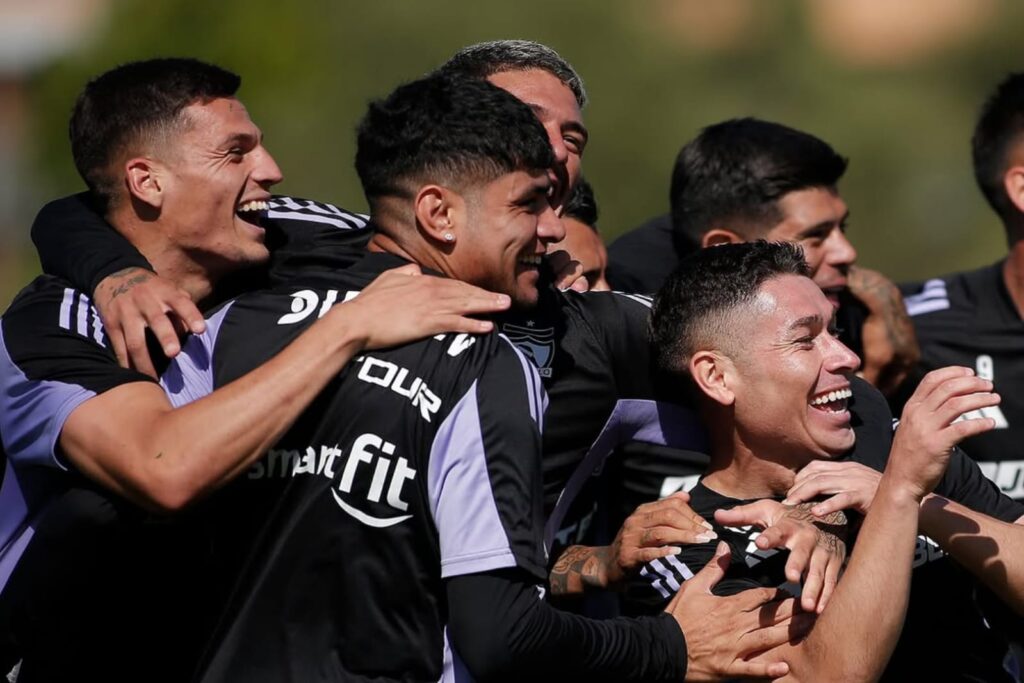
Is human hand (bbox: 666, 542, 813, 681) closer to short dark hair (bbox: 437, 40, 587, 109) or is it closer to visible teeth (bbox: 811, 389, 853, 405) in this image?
visible teeth (bbox: 811, 389, 853, 405)

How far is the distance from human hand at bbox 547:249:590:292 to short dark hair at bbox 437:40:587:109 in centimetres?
61

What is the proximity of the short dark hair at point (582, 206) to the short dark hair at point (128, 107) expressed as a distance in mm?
1299

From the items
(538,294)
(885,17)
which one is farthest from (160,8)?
(538,294)

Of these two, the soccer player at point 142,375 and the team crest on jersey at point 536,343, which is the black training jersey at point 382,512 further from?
the team crest on jersey at point 536,343

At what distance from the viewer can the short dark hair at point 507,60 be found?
5098mm

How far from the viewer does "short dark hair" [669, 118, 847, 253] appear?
19.7 ft

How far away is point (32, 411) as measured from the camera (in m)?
4.11

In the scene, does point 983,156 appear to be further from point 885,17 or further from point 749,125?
point 885,17

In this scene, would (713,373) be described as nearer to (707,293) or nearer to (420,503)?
(707,293)

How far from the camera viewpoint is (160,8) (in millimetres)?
23828

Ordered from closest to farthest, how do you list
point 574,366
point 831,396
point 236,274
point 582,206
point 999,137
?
point 831,396 < point 574,366 < point 236,274 < point 582,206 < point 999,137

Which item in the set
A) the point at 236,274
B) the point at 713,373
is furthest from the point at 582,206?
the point at 236,274

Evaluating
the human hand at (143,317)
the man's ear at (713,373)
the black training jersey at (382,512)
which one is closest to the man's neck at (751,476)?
the man's ear at (713,373)

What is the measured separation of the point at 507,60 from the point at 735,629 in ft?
6.63
